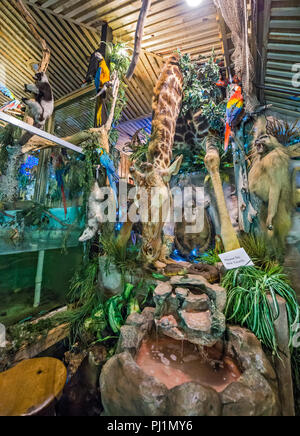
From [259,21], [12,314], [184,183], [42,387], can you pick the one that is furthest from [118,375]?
[259,21]

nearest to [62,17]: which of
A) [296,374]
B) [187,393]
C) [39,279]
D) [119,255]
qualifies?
[119,255]

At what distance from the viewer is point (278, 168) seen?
7.79 ft

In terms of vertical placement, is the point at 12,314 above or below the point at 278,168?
below

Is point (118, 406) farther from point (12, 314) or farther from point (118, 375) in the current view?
point (12, 314)

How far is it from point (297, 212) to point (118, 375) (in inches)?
114

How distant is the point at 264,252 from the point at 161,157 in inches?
86.3

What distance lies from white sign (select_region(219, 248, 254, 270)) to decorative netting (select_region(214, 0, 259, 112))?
8.53ft

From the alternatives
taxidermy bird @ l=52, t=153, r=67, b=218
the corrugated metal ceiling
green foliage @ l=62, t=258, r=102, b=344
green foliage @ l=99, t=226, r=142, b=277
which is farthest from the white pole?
the corrugated metal ceiling

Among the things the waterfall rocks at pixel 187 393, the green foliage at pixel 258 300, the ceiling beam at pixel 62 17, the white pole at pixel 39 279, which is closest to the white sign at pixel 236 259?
the green foliage at pixel 258 300

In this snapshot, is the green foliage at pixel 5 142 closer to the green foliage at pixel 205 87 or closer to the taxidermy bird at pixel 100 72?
the taxidermy bird at pixel 100 72

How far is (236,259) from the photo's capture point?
82.1 inches

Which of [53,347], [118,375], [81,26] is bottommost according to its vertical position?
[53,347]
